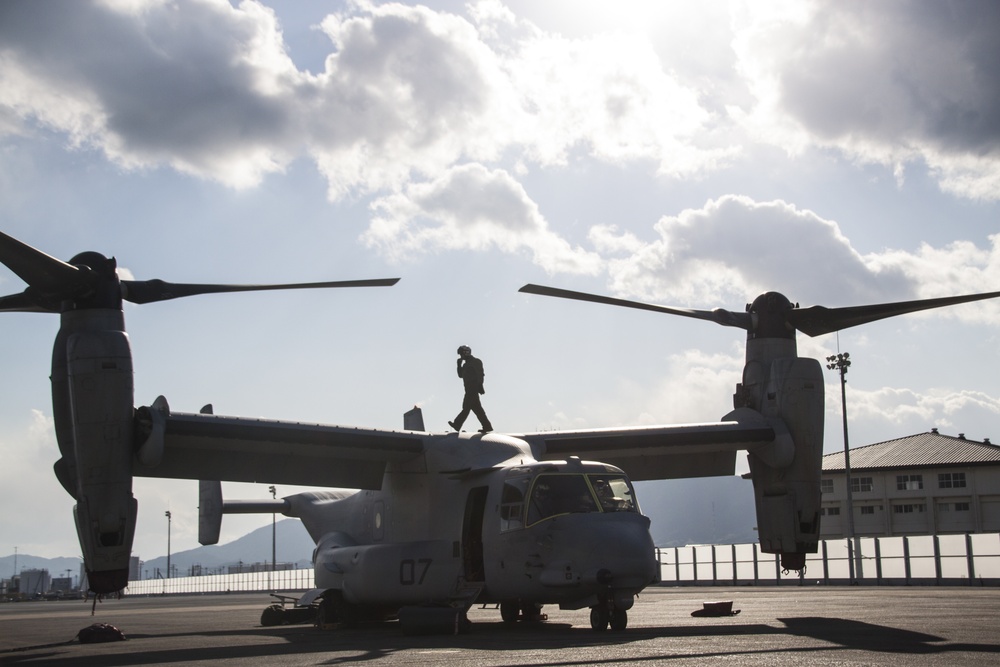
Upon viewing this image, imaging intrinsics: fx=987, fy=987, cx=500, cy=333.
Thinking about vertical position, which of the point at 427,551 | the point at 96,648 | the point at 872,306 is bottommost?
the point at 96,648

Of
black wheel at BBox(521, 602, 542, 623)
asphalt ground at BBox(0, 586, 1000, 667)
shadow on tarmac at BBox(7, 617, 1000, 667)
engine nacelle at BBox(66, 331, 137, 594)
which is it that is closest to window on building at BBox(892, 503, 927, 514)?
asphalt ground at BBox(0, 586, 1000, 667)

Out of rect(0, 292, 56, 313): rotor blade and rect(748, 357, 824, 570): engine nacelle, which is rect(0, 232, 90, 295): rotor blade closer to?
rect(0, 292, 56, 313): rotor blade

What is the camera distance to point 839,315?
2159cm

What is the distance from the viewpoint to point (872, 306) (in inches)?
847

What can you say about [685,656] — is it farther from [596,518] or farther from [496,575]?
[496,575]

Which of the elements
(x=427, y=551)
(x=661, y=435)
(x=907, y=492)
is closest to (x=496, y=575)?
(x=427, y=551)

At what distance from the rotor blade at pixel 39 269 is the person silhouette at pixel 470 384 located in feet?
24.6

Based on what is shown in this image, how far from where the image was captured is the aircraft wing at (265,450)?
1742cm

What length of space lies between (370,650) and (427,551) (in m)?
5.95

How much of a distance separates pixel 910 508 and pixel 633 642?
65.7 m

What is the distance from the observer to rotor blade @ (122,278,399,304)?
718 inches

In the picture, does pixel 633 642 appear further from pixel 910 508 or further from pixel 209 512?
pixel 910 508

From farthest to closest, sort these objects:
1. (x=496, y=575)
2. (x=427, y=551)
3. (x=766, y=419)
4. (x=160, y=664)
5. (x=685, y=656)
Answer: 1. (x=766, y=419)
2. (x=427, y=551)
3. (x=496, y=575)
4. (x=160, y=664)
5. (x=685, y=656)

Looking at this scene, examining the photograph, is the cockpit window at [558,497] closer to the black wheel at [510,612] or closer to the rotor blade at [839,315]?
the black wheel at [510,612]
